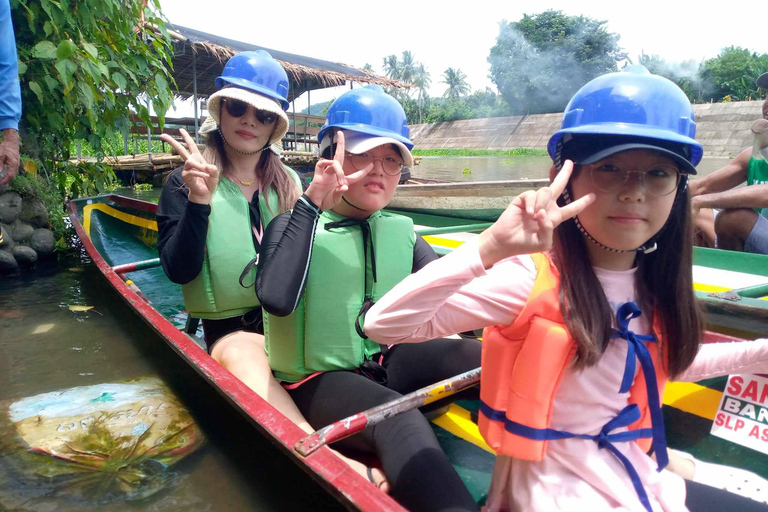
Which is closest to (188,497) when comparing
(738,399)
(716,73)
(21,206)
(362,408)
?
(362,408)

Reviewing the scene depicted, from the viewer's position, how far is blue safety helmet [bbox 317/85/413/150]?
1596mm

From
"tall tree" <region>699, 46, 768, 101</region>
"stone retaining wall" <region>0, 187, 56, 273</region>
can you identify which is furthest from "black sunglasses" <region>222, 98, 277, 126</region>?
"tall tree" <region>699, 46, 768, 101</region>

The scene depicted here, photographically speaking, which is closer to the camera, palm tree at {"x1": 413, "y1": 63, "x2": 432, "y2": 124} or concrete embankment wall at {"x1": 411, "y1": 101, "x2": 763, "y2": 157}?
concrete embankment wall at {"x1": 411, "y1": 101, "x2": 763, "y2": 157}

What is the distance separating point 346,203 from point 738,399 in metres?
1.42

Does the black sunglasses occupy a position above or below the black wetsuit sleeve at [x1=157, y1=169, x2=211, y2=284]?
above

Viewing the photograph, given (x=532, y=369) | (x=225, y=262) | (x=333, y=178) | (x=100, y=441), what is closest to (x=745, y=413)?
(x=532, y=369)

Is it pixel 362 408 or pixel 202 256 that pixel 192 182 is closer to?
pixel 202 256

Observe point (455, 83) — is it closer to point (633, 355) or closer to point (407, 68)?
point (407, 68)

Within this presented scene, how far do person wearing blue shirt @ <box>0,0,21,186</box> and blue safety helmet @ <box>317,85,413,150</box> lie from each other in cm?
201

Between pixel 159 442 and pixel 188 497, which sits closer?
pixel 188 497

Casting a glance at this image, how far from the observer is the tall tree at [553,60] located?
136 ft

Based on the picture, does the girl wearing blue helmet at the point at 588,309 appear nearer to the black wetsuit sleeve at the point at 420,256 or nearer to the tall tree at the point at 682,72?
the black wetsuit sleeve at the point at 420,256

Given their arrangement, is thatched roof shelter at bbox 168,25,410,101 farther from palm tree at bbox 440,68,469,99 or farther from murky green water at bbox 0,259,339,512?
palm tree at bbox 440,68,469,99

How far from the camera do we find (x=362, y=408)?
1.48m
